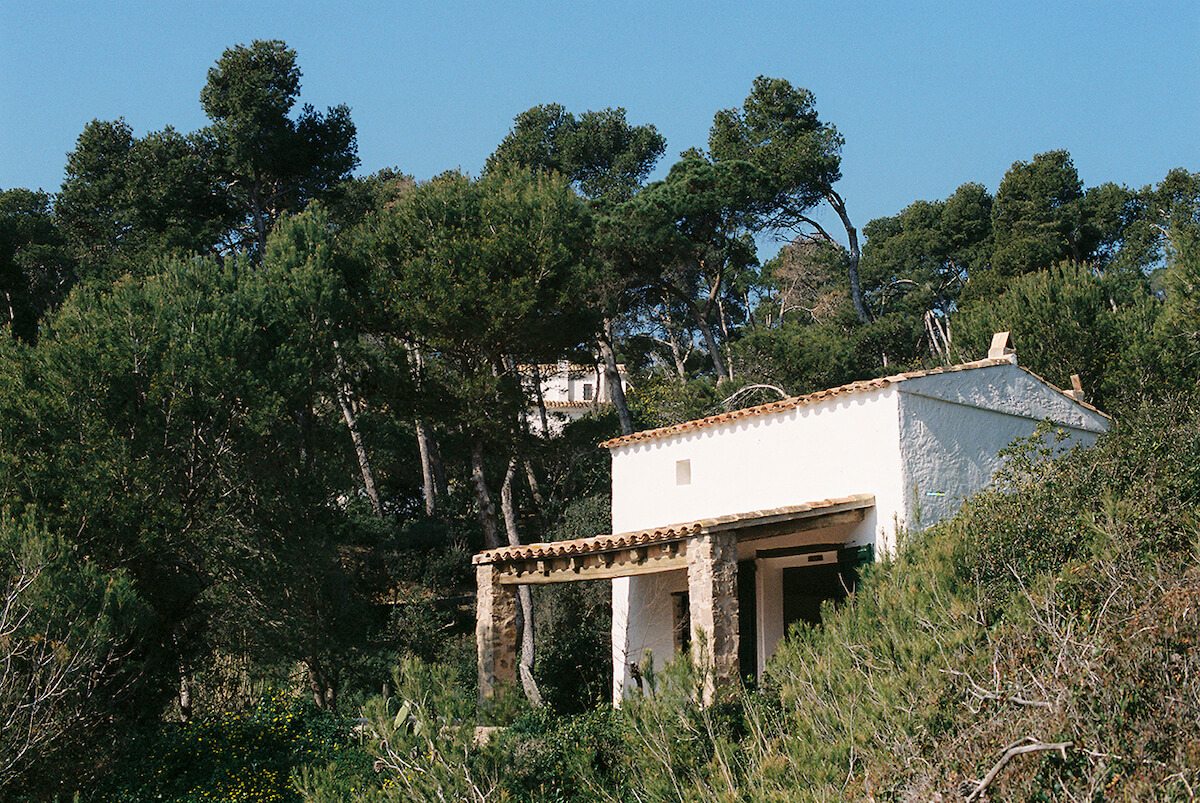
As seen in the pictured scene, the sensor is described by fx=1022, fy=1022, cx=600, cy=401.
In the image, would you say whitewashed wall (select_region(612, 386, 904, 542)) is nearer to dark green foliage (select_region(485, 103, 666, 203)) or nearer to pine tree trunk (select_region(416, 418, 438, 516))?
pine tree trunk (select_region(416, 418, 438, 516))

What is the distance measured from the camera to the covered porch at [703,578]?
10820mm

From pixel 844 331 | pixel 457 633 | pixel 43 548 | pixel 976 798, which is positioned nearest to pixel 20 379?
pixel 43 548

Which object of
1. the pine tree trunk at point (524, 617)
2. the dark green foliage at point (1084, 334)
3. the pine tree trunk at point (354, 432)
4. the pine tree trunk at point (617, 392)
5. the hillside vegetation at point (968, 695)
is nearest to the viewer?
the hillside vegetation at point (968, 695)

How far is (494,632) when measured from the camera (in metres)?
12.6

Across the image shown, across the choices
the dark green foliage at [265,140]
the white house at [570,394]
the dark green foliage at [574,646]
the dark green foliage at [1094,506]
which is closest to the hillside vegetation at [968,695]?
the dark green foliage at [1094,506]

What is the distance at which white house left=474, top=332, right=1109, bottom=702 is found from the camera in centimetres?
1137

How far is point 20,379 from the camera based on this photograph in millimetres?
14156

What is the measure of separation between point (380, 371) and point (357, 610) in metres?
4.32

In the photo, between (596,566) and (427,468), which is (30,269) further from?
(596,566)

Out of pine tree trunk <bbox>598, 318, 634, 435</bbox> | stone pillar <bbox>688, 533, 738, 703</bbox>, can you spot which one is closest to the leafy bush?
stone pillar <bbox>688, 533, 738, 703</bbox>

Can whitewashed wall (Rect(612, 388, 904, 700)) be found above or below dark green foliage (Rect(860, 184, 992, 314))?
below

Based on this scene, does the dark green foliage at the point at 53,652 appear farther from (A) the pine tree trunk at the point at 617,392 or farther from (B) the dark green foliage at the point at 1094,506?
(A) the pine tree trunk at the point at 617,392

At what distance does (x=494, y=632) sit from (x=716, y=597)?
3201mm

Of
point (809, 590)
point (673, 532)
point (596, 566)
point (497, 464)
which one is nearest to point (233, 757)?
point (596, 566)
